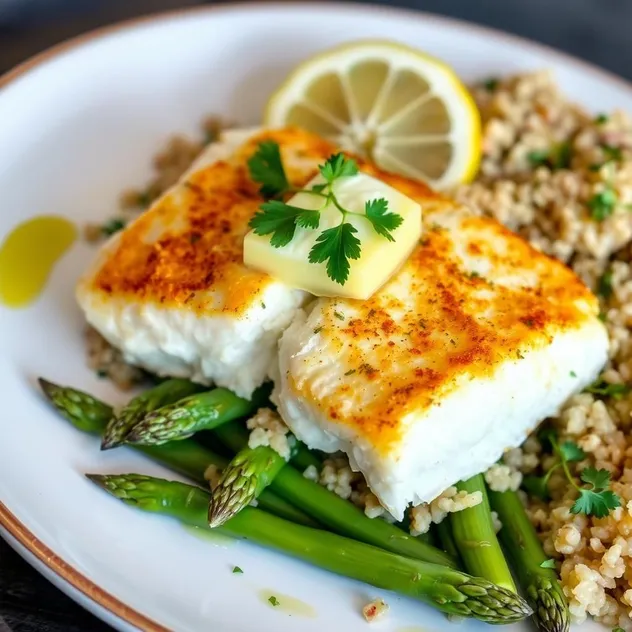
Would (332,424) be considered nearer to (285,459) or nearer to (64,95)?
(285,459)

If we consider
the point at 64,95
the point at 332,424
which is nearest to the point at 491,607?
the point at 332,424

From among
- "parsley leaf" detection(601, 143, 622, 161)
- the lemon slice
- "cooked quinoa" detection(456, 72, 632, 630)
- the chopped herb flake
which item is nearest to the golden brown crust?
"cooked quinoa" detection(456, 72, 632, 630)

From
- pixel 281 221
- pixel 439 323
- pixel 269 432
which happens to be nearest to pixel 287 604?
pixel 269 432

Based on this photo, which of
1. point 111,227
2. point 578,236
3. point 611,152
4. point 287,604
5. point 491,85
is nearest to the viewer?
point 287,604

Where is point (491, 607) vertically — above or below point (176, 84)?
below

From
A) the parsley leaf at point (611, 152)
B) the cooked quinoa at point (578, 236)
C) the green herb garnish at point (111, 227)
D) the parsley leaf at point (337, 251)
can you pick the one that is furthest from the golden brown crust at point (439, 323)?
the green herb garnish at point (111, 227)

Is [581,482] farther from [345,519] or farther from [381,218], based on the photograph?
[381,218]
